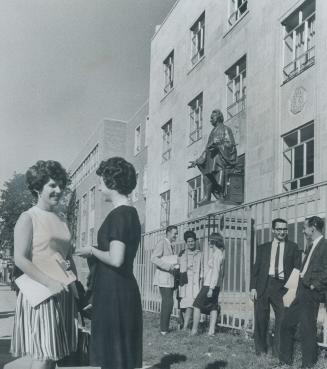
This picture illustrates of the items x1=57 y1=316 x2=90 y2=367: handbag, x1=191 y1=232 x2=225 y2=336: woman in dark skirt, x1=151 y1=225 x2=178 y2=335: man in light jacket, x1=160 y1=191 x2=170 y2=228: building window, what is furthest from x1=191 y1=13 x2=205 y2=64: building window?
x1=57 y1=316 x2=90 y2=367: handbag

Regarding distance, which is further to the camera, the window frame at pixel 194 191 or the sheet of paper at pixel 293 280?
the window frame at pixel 194 191

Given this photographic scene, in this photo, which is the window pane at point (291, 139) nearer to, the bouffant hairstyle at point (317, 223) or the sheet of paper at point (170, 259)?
the sheet of paper at point (170, 259)

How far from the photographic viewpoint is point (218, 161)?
13.6m

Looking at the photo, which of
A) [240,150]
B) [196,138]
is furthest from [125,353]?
[196,138]

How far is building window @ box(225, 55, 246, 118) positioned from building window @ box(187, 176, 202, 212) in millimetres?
3793

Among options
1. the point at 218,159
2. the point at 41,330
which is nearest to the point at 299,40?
the point at 218,159

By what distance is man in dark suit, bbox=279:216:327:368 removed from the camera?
252 inches

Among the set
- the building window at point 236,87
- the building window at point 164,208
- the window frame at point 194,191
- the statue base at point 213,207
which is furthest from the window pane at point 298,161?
the building window at point 164,208

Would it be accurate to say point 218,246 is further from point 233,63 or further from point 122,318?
point 233,63

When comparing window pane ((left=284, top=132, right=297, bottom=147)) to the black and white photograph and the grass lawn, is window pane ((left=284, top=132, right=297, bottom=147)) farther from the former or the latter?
the grass lawn

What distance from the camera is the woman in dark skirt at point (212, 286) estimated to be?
924 cm

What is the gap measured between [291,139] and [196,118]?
8647 millimetres

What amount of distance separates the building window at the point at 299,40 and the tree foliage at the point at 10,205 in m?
27.0

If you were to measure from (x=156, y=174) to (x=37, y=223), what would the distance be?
83.3 feet
